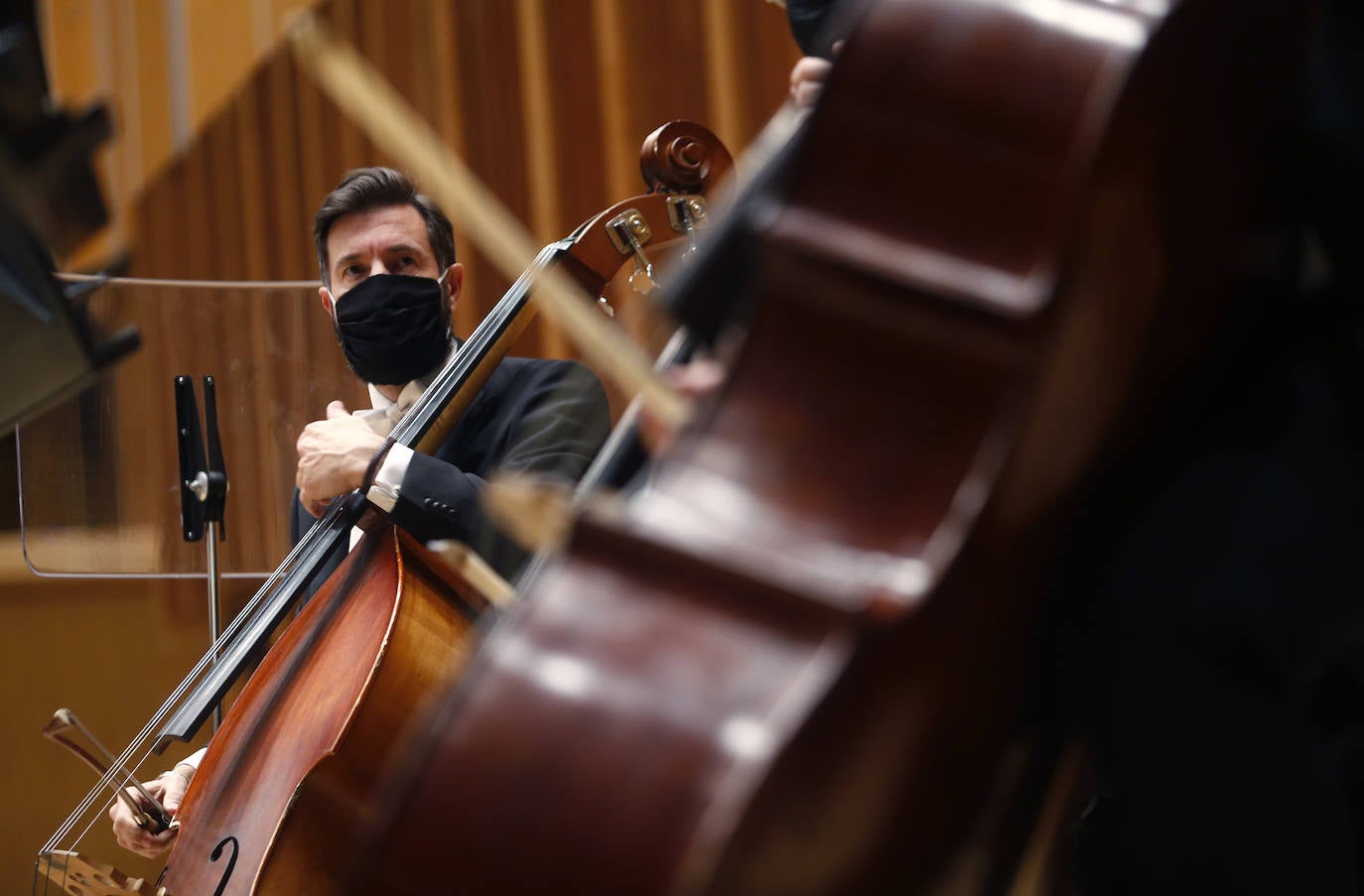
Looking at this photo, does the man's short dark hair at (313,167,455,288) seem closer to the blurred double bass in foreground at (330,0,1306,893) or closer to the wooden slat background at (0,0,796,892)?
the wooden slat background at (0,0,796,892)

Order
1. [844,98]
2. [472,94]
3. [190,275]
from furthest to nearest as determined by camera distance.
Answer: [190,275], [472,94], [844,98]

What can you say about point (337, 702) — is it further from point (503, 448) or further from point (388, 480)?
point (503, 448)

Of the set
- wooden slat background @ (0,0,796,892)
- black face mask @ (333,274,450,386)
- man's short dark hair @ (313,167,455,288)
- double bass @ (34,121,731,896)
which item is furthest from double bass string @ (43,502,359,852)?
wooden slat background @ (0,0,796,892)

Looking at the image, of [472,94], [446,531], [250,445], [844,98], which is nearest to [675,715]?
[844,98]

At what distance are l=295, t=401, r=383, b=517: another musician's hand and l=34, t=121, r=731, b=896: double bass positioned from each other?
0.8 inches

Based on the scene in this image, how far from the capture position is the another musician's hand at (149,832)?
1267 millimetres

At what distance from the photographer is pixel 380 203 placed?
1.60 m

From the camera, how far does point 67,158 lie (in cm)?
51

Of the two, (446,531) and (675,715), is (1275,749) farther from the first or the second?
(446,531)

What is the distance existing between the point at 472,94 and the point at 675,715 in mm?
2112

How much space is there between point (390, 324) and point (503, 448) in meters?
0.19

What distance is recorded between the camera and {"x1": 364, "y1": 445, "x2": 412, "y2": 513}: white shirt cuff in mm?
1267

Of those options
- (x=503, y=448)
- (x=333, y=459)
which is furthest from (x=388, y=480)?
(x=503, y=448)

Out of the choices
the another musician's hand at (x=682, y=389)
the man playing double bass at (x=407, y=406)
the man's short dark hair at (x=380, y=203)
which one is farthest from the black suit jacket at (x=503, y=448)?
the another musician's hand at (x=682, y=389)
